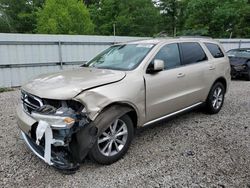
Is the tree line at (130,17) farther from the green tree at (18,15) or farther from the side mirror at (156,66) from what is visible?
the side mirror at (156,66)

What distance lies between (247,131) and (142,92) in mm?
2307

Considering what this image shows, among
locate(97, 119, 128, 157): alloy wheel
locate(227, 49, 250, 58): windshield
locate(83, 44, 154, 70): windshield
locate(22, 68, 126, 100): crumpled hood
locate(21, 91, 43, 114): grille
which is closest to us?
locate(22, 68, 126, 100): crumpled hood

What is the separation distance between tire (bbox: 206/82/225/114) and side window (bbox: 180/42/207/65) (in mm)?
766

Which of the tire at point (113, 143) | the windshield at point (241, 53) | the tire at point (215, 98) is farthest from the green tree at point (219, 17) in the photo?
the tire at point (113, 143)

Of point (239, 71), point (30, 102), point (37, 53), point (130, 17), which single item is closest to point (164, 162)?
point (30, 102)

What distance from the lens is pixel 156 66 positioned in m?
3.48

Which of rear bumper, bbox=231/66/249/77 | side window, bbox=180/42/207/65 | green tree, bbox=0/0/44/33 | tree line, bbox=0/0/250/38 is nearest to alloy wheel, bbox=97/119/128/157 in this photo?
side window, bbox=180/42/207/65

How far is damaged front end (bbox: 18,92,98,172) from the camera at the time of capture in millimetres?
2672

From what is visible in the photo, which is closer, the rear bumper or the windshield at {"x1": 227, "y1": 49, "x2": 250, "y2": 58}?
the rear bumper

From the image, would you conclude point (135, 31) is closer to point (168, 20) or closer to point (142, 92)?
point (168, 20)

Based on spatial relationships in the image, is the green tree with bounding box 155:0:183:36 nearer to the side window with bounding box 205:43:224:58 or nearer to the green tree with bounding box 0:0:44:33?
the green tree with bounding box 0:0:44:33

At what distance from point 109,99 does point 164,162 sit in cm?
120

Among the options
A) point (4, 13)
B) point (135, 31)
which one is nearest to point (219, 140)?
point (135, 31)

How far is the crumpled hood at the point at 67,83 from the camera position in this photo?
276cm
